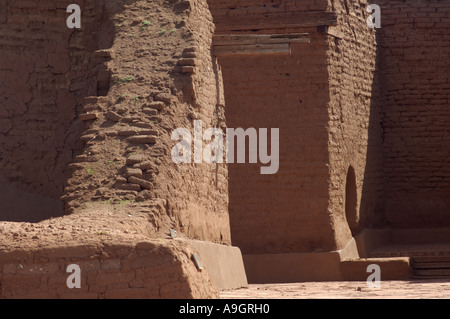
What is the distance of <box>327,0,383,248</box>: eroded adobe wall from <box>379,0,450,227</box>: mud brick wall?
1.12ft

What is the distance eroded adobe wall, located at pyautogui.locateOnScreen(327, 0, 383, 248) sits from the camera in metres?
14.1

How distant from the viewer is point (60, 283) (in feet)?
21.6

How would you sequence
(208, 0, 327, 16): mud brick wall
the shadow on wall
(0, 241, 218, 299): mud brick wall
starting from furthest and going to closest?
(208, 0, 327, 16): mud brick wall
the shadow on wall
(0, 241, 218, 299): mud brick wall

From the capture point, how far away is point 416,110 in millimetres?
16688

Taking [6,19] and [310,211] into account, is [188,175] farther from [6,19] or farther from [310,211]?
[310,211]
